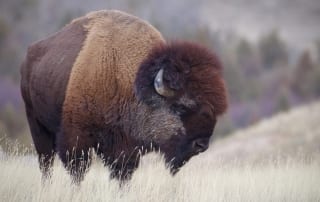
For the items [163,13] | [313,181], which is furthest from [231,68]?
[313,181]

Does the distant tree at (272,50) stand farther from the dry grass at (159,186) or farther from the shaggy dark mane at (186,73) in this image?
the shaggy dark mane at (186,73)

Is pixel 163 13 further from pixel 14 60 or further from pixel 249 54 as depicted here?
pixel 14 60

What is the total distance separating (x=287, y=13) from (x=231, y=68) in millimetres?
74989

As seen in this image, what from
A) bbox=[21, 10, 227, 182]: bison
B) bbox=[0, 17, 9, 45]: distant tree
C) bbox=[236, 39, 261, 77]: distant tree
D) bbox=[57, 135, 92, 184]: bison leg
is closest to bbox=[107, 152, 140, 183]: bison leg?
bbox=[21, 10, 227, 182]: bison

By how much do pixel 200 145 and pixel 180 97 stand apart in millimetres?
579

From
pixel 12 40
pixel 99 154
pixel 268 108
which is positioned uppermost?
pixel 99 154

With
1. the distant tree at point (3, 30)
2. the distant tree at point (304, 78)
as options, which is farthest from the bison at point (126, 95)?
the distant tree at point (304, 78)

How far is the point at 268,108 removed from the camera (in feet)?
173

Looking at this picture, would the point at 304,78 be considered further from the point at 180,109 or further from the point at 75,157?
the point at 75,157

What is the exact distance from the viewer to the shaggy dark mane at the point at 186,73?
6418 millimetres

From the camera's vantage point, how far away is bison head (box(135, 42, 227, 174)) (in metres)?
6.37

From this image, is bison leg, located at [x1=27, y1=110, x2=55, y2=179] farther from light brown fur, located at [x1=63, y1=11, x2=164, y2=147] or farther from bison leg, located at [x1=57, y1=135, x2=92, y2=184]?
light brown fur, located at [x1=63, y1=11, x2=164, y2=147]

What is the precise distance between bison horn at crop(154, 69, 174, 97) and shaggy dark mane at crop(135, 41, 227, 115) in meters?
0.05

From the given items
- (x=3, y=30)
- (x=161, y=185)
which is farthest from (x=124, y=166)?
(x=3, y=30)
